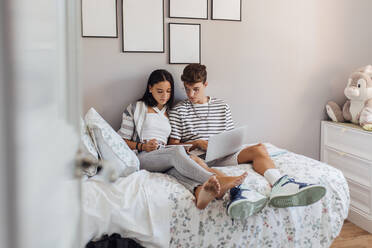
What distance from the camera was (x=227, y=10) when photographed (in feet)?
8.45

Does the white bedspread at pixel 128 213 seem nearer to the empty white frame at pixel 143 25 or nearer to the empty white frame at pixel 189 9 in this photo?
the empty white frame at pixel 143 25

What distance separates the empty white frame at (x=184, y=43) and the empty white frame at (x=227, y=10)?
18 centimetres

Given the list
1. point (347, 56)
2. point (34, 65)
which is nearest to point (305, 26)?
point (347, 56)

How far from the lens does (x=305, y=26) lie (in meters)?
2.79

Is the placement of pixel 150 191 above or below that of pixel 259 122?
below

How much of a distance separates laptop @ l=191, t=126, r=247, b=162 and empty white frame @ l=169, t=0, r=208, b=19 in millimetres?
946

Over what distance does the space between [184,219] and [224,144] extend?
0.59 metres

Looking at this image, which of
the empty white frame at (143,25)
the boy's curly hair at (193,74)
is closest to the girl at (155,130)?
the boy's curly hair at (193,74)

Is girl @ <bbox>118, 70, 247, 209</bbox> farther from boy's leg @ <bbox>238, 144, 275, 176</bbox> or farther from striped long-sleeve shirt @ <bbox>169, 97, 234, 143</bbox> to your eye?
boy's leg @ <bbox>238, 144, 275, 176</bbox>

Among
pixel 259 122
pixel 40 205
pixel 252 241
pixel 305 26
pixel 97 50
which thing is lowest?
pixel 252 241

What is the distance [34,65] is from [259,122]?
100 inches

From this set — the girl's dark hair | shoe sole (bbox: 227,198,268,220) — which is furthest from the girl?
shoe sole (bbox: 227,198,268,220)

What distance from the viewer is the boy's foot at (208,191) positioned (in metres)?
1.59

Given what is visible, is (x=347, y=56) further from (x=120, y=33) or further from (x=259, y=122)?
(x=120, y=33)
